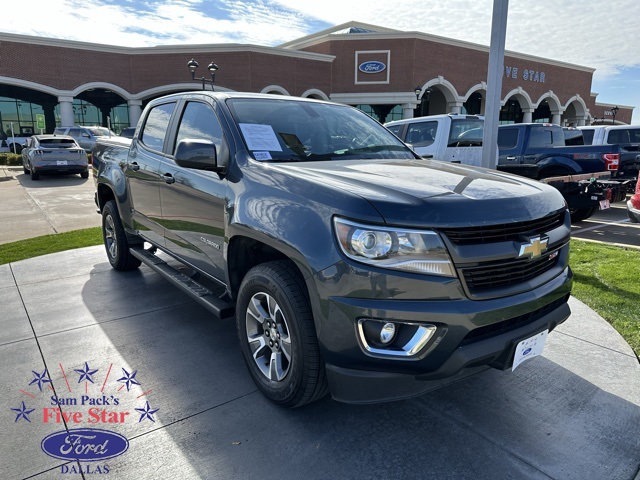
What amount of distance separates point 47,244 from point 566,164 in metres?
10.5

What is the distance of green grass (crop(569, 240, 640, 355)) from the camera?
425 centimetres

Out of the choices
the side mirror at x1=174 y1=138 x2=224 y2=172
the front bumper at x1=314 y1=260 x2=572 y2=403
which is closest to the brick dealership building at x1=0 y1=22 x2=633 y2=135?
the side mirror at x1=174 y1=138 x2=224 y2=172

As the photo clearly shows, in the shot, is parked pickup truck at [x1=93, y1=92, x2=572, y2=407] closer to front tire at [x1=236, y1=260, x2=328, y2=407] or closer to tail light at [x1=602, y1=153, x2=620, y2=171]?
front tire at [x1=236, y1=260, x2=328, y2=407]

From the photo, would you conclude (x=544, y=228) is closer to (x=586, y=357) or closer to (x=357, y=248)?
(x=357, y=248)

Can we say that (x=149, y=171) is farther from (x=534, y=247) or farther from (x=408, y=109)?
(x=408, y=109)

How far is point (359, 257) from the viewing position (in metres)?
2.23

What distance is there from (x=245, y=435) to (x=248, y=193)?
144cm

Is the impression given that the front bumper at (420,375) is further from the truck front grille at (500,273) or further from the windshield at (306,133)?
the windshield at (306,133)

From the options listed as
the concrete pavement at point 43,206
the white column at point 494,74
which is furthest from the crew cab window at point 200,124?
the concrete pavement at point 43,206

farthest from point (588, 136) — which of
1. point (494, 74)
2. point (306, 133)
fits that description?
point (306, 133)

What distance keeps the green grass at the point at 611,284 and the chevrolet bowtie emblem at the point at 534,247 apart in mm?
1869

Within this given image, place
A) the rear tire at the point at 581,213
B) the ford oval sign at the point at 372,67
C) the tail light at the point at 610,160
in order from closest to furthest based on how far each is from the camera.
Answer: the rear tire at the point at 581,213 → the tail light at the point at 610,160 → the ford oval sign at the point at 372,67

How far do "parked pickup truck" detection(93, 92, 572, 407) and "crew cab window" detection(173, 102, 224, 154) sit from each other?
2cm

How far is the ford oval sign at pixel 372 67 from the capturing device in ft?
120
